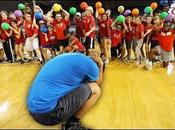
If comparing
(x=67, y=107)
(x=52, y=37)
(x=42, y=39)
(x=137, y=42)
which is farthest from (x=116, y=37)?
(x=67, y=107)

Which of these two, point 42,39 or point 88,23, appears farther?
point 42,39

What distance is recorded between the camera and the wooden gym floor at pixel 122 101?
3016 mm

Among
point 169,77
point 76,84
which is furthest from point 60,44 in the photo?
point 76,84

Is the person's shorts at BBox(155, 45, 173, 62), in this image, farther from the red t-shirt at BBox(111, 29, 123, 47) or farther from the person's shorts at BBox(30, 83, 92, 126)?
the person's shorts at BBox(30, 83, 92, 126)

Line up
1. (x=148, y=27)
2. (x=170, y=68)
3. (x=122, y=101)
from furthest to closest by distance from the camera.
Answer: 1. (x=148, y=27)
2. (x=170, y=68)
3. (x=122, y=101)

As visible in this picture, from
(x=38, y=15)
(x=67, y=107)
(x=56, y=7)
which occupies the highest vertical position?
(x=56, y=7)

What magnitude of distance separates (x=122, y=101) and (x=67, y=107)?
4.64ft

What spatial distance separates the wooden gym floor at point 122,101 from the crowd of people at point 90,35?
704mm

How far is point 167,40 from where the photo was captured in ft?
19.3

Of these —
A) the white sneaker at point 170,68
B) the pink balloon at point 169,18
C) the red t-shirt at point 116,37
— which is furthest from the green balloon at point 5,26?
the white sneaker at point 170,68

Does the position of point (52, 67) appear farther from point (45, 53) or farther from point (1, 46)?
point (1, 46)

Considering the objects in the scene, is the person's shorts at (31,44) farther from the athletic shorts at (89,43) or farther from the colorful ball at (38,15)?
the athletic shorts at (89,43)

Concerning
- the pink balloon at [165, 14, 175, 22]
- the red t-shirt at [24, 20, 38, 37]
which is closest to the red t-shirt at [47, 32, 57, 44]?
the red t-shirt at [24, 20, 38, 37]

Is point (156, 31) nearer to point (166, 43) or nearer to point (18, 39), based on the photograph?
point (166, 43)
